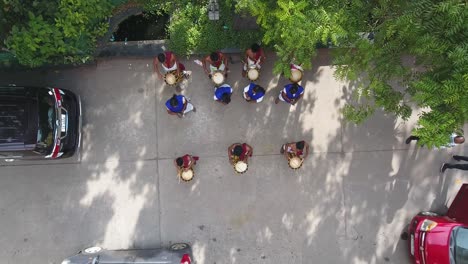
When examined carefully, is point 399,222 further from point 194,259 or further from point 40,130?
point 40,130

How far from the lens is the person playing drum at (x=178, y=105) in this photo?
7336 millimetres

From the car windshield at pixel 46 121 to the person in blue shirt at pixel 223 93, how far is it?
2988 millimetres

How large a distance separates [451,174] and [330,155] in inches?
97.5

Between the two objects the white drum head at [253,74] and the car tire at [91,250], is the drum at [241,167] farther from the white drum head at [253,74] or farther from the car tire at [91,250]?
the car tire at [91,250]

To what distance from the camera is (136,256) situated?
7387 mm

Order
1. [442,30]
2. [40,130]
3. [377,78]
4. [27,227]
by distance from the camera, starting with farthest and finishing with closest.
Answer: [27,227] < [40,130] < [377,78] < [442,30]

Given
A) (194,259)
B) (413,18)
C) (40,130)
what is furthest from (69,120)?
(413,18)

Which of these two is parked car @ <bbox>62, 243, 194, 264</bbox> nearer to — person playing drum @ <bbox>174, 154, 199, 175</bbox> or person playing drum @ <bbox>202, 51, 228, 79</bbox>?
person playing drum @ <bbox>174, 154, 199, 175</bbox>

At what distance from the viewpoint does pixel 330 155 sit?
26.2 feet

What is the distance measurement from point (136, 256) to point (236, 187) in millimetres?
2316

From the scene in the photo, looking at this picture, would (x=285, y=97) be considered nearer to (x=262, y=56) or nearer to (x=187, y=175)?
(x=262, y=56)

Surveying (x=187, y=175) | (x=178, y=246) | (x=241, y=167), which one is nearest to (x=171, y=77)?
(x=187, y=175)

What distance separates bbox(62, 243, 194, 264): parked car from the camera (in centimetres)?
716

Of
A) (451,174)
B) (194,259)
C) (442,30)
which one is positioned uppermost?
(442,30)
